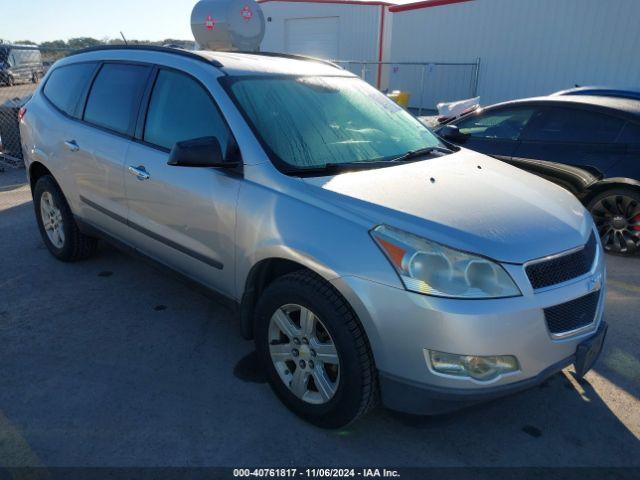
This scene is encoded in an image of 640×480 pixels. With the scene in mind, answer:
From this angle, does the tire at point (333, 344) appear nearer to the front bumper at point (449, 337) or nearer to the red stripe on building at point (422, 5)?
the front bumper at point (449, 337)

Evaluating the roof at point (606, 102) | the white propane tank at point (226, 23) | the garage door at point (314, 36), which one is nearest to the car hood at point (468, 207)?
the roof at point (606, 102)

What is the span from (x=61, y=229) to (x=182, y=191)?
2163mm

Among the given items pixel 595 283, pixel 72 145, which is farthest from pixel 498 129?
pixel 72 145

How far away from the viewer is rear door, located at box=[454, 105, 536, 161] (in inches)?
219

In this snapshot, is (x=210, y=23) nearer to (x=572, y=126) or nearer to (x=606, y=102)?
(x=572, y=126)

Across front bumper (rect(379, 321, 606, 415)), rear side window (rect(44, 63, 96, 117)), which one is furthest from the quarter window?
rear side window (rect(44, 63, 96, 117))

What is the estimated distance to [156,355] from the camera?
3211 mm

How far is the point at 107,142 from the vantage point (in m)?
3.59

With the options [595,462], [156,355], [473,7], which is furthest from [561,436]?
[473,7]

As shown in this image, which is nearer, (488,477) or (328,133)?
(488,477)

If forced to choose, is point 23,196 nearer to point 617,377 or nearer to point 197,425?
point 197,425

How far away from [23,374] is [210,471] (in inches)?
57.5

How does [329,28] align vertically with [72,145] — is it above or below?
above

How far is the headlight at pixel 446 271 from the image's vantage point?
2.06 meters
